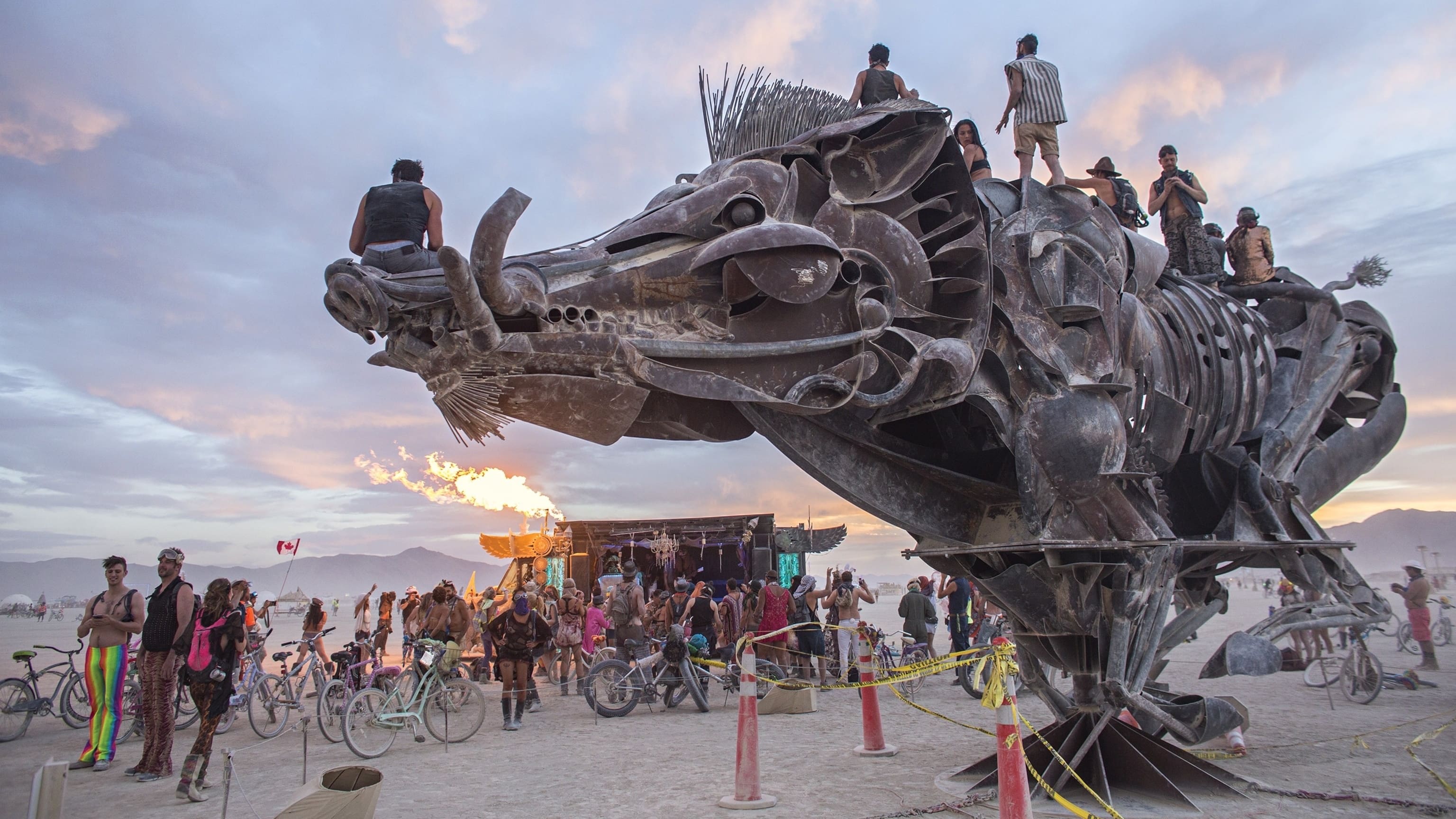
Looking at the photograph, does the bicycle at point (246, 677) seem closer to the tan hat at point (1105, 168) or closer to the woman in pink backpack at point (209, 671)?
the woman in pink backpack at point (209, 671)

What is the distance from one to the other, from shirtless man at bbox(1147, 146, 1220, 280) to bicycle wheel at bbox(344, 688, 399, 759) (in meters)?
10.6

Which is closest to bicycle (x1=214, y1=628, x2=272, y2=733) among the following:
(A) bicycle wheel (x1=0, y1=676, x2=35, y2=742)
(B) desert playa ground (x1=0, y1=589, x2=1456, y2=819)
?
(B) desert playa ground (x1=0, y1=589, x2=1456, y2=819)

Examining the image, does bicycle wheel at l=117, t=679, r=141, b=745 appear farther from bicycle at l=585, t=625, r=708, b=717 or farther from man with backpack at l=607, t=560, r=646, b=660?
man with backpack at l=607, t=560, r=646, b=660

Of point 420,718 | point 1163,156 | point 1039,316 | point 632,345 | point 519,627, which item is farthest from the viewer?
point 519,627

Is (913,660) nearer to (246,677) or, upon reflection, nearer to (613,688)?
(613,688)

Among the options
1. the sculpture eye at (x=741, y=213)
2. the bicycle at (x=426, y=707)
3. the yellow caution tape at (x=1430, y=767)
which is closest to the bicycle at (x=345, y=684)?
the bicycle at (x=426, y=707)

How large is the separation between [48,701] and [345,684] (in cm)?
426

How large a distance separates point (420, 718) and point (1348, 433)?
1159 centimetres

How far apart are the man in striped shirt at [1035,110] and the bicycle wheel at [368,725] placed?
9.47m

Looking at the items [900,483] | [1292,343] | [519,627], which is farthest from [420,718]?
[1292,343]

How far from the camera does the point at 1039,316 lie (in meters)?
6.99

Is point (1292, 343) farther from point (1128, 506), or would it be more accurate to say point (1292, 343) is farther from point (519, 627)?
point (519, 627)

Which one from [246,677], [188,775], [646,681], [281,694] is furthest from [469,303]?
[246,677]

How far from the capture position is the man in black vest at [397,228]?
5613mm
